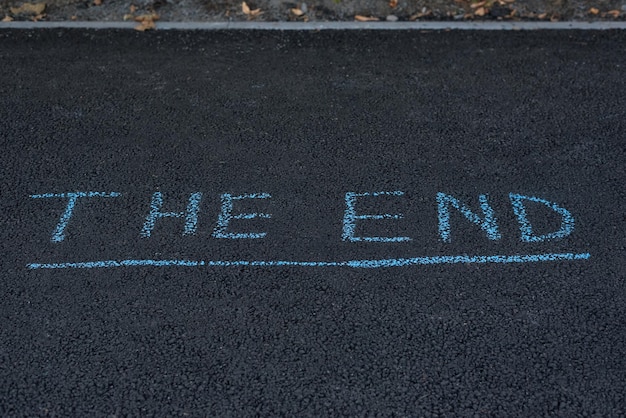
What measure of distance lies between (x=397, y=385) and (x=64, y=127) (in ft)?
11.0

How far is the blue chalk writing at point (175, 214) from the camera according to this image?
4965mm

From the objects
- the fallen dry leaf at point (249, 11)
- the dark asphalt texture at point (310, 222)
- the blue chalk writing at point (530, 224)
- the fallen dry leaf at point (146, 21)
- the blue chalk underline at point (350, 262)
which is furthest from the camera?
the fallen dry leaf at point (249, 11)

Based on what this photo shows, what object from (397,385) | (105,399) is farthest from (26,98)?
(397,385)

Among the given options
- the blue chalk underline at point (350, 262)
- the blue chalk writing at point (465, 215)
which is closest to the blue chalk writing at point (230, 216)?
the blue chalk underline at point (350, 262)

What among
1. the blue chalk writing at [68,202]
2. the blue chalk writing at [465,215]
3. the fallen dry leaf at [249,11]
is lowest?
the blue chalk writing at [465,215]

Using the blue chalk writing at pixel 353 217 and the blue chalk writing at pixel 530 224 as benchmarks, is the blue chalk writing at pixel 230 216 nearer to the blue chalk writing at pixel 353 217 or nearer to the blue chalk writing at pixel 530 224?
the blue chalk writing at pixel 353 217

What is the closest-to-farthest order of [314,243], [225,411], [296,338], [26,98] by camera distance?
[225,411] → [296,338] → [314,243] → [26,98]

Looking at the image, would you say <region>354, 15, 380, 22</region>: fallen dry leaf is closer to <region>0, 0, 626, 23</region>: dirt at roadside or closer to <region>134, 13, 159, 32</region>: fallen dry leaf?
<region>0, 0, 626, 23</region>: dirt at roadside

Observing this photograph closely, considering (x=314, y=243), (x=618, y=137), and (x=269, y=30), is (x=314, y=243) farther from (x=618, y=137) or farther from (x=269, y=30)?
(x=269, y=30)

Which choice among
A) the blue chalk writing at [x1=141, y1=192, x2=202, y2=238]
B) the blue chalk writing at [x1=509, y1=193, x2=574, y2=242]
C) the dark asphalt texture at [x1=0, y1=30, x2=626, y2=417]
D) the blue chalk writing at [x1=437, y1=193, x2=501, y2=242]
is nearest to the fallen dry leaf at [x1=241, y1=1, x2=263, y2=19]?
the dark asphalt texture at [x1=0, y1=30, x2=626, y2=417]

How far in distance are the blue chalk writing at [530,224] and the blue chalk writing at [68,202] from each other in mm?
2343

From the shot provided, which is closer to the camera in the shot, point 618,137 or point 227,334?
point 227,334

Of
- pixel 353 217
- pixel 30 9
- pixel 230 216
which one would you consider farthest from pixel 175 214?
pixel 30 9

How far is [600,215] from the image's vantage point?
5062 mm
